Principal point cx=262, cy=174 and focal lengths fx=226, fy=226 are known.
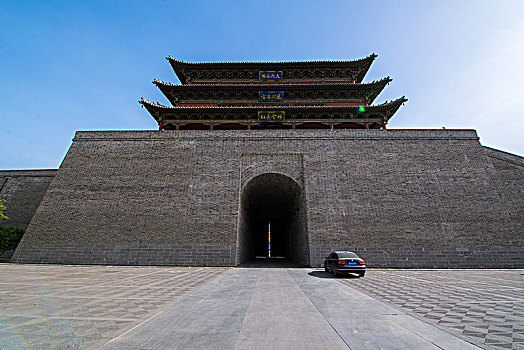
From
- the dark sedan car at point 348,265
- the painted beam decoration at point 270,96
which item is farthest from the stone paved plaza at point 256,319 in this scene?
the painted beam decoration at point 270,96

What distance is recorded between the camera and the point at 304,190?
15.0 meters

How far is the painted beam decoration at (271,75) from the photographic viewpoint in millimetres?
22094

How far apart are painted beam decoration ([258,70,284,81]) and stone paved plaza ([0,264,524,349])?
20132 mm

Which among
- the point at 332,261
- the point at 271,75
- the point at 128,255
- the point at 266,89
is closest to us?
the point at 332,261

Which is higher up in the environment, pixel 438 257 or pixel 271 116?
pixel 271 116

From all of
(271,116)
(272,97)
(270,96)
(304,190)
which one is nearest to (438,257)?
(304,190)

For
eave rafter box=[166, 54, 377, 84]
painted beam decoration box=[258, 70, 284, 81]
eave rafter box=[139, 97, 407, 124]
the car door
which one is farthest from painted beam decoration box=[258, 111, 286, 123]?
the car door

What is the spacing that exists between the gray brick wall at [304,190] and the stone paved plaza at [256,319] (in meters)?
7.35

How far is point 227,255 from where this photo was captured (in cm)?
1331

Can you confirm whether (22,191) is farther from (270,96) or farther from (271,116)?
(270,96)

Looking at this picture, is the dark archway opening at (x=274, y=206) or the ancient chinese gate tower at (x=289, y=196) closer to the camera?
the ancient chinese gate tower at (x=289, y=196)

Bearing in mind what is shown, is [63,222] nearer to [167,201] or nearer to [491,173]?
[167,201]

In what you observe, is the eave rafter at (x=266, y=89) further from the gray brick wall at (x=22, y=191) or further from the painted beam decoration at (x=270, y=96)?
the gray brick wall at (x=22, y=191)

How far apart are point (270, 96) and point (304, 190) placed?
10377mm
